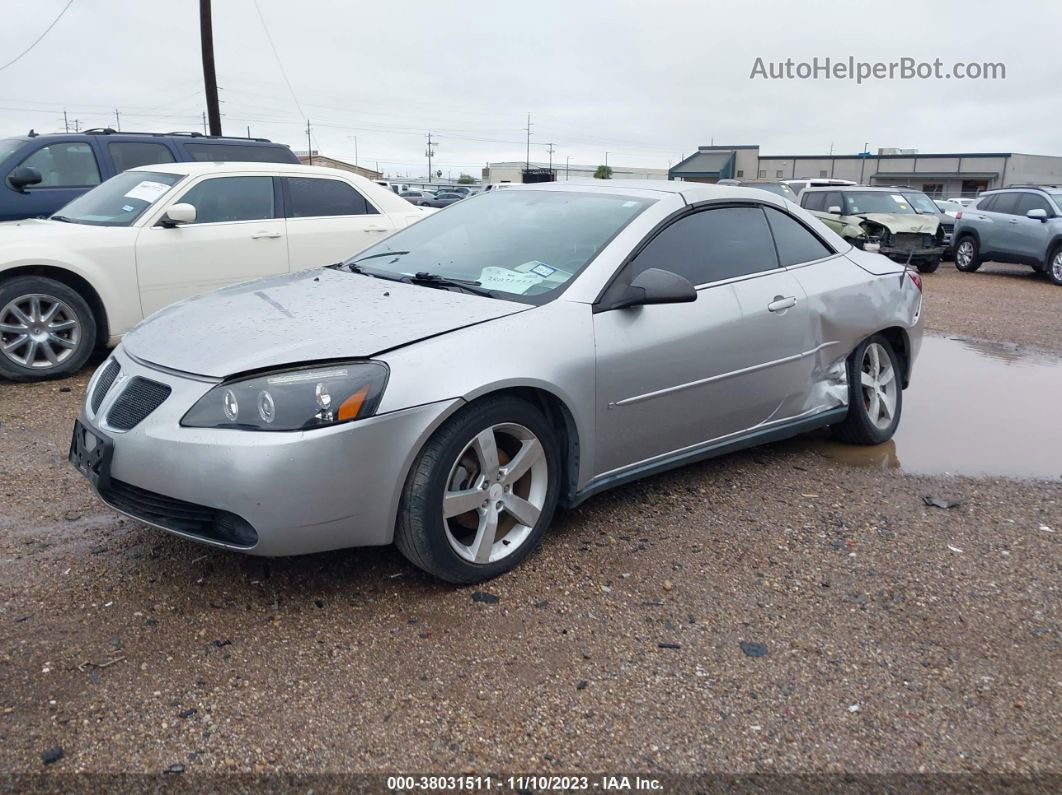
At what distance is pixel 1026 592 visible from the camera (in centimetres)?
361

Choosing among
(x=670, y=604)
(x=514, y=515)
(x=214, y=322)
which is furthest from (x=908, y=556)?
(x=214, y=322)

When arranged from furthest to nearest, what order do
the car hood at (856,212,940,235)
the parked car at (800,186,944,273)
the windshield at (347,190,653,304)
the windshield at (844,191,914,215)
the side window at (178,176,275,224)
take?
1. the windshield at (844,191,914,215)
2. the car hood at (856,212,940,235)
3. the parked car at (800,186,944,273)
4. the side window at (178,176,275,224)
5. the windshield at (347,190,653,304)

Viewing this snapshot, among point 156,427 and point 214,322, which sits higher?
point 214,322

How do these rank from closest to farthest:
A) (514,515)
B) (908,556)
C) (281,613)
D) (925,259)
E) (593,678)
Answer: (593,678) → (281,613) → (514,515) → (908,556) → (925,259)

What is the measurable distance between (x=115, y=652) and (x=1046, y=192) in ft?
57.9

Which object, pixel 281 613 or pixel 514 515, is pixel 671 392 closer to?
pixel 514 515

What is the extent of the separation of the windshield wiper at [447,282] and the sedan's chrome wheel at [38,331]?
3641mm

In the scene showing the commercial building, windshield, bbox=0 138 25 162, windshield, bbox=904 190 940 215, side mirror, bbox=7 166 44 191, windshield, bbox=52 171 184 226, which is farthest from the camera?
the commercial building

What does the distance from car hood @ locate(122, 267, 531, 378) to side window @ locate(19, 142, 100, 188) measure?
17.9ft

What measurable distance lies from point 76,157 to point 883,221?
1261cm

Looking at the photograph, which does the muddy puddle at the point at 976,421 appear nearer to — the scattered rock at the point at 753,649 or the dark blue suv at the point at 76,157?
the scattered rock at the point at 753,649

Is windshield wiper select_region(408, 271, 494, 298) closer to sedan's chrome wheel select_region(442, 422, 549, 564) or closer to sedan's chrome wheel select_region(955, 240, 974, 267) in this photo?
sedan's chrome wheel select_region(442, 422, 549, 564)

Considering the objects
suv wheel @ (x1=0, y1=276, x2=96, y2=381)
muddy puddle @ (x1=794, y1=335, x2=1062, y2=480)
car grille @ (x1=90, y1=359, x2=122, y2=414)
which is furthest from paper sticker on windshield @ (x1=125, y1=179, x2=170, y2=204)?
muddy puddle @ (x1=794, y1=335, x2=1062, y2=480)

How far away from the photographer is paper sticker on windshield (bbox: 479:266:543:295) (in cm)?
387
